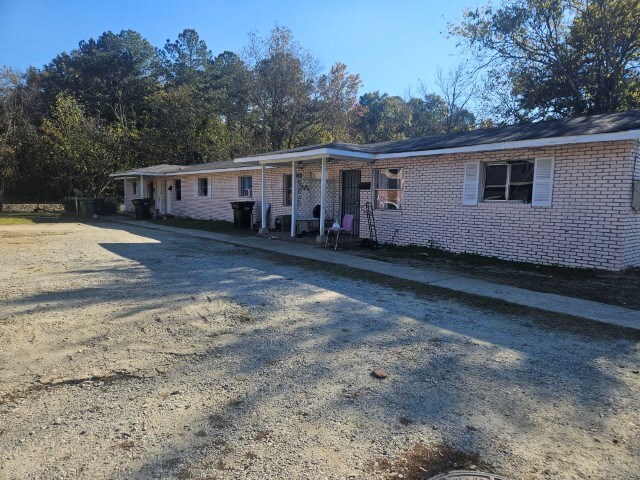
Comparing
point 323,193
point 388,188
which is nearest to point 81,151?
point 323,193

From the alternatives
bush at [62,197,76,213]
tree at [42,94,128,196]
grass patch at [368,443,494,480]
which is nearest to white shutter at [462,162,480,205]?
grass patch at [368,443,494,480]

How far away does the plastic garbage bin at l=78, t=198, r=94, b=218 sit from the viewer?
23484 mm

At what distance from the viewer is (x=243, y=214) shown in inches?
699

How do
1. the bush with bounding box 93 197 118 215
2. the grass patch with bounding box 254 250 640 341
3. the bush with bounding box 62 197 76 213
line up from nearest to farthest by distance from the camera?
1. the grass patch with bounding box 254 250 640 341
2. the bush with bounding box 62 197 76 213
3. the bush with bounding box 93 197 118 215

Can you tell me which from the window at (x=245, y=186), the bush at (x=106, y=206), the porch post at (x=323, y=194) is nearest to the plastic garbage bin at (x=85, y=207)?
the bush at (x=106, y=206)

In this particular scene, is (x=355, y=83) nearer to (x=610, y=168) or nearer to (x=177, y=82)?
(x=177, y=82)

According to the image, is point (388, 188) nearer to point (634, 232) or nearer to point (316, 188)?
point (316, 188)

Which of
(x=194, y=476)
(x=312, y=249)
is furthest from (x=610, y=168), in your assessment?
(x=194, y=476)

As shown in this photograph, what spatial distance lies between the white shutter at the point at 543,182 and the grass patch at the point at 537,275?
4.66ft

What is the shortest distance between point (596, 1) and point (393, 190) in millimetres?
13439

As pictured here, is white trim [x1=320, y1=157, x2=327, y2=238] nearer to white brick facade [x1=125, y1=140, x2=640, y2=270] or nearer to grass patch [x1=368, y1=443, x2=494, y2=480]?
white brick facade [x1=125, y1=140, x2=640, y2=270]

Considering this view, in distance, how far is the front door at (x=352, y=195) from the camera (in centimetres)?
1434

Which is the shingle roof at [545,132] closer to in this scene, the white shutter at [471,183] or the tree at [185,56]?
the white shutter at [471,183]

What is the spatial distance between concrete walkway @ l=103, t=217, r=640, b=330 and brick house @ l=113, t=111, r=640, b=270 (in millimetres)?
2024
